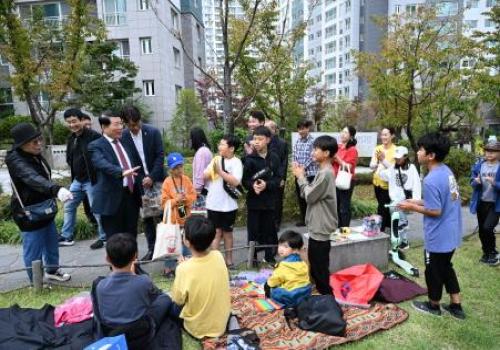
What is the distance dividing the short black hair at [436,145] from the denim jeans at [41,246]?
4.19 m

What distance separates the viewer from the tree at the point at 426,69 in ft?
33.6

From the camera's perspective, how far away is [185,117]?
2172cm

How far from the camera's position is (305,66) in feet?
43.3

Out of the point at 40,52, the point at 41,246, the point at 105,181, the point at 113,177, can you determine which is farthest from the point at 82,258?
the point at 40,52

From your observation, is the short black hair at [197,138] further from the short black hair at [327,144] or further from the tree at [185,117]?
the tree at [185,117]

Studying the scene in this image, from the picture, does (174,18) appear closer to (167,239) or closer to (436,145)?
(167,239)

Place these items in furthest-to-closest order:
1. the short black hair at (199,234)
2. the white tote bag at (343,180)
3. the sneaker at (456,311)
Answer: the white tote bag at (343,180) → the sneaker at (456,311) → the short black hair at (199,234)

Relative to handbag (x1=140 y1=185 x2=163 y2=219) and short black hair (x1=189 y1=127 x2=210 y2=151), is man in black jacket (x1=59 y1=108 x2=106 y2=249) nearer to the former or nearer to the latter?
handbag (x1=140 y1=185 x2=163 y2=219)

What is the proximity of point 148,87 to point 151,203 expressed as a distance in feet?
68.5

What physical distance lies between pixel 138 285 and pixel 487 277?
429cm

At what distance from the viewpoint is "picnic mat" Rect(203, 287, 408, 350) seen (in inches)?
122

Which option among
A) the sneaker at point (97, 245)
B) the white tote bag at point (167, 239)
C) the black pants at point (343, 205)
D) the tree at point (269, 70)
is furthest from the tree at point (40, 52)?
the black pants at point (343, 205)

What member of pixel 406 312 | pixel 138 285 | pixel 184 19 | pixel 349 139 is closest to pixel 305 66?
pixel 349 139

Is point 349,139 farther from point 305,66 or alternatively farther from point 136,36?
point 136,36
